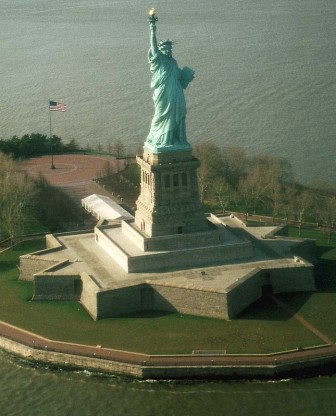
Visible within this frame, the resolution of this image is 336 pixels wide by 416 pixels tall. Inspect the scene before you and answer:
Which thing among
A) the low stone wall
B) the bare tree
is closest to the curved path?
the bare tree

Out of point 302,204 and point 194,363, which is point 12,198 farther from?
point 194,363

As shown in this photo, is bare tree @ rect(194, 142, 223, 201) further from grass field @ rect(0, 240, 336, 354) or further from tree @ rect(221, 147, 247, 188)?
grass field @ rect(0, 240, 336, 354)

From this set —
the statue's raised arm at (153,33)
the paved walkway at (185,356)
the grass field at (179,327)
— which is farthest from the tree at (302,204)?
the paved walkway at (185,356)

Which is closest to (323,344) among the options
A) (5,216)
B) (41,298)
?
(41,298)

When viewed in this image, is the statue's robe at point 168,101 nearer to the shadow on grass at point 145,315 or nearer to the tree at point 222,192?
the shadow on grass at point 145,315

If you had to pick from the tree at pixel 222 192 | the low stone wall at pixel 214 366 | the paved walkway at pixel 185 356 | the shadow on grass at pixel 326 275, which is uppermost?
the tree at pixel 222 192
